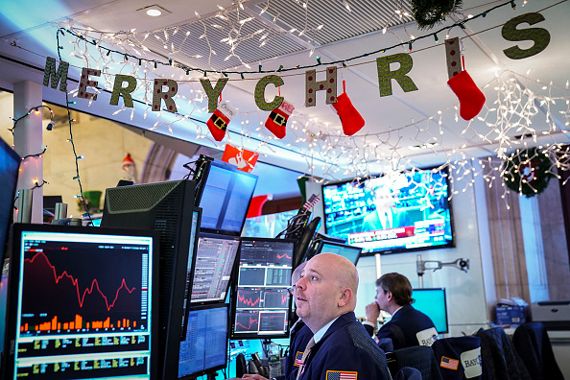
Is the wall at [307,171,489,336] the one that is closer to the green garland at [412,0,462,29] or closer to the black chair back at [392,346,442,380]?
the black chair back at [392,346,442,380]

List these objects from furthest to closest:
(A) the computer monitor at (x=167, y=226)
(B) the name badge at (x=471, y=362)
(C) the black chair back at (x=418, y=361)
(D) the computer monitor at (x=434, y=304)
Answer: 1. (D) the computer monitor at (x=434, y=304)
2. (B) the name badge at (x=471, y=362)
3. (C) the black chair back at (x=418, y=361)
4. (A) the computer monitor at (x=167, y=226)

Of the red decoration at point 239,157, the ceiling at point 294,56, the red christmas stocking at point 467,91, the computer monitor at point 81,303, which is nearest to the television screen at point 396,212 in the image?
the ceiling at point 294,56

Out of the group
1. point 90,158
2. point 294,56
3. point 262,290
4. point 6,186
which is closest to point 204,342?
point 262,290

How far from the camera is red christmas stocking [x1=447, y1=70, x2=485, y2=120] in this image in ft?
11.4

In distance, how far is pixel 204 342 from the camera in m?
2.92

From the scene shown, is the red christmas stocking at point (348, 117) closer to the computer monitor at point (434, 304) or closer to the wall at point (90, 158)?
the computer monitor at point (434, 304)

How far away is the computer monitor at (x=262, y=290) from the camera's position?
Result: 11.5 ft

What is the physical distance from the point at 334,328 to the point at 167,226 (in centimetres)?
87

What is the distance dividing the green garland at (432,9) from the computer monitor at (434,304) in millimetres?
3966

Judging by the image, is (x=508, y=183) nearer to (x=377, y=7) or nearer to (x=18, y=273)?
(x=377, y=7)

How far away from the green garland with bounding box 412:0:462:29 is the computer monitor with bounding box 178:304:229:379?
70.5 inches

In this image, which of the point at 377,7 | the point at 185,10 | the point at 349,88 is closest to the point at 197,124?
the point at 349,88

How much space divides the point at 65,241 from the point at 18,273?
16 centimetres

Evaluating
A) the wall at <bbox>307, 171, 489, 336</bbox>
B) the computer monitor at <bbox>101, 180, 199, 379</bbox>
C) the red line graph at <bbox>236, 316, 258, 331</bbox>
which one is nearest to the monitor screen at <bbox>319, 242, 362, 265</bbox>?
the red line graph at <bbox>236, 316, 258, 331</bbox>
